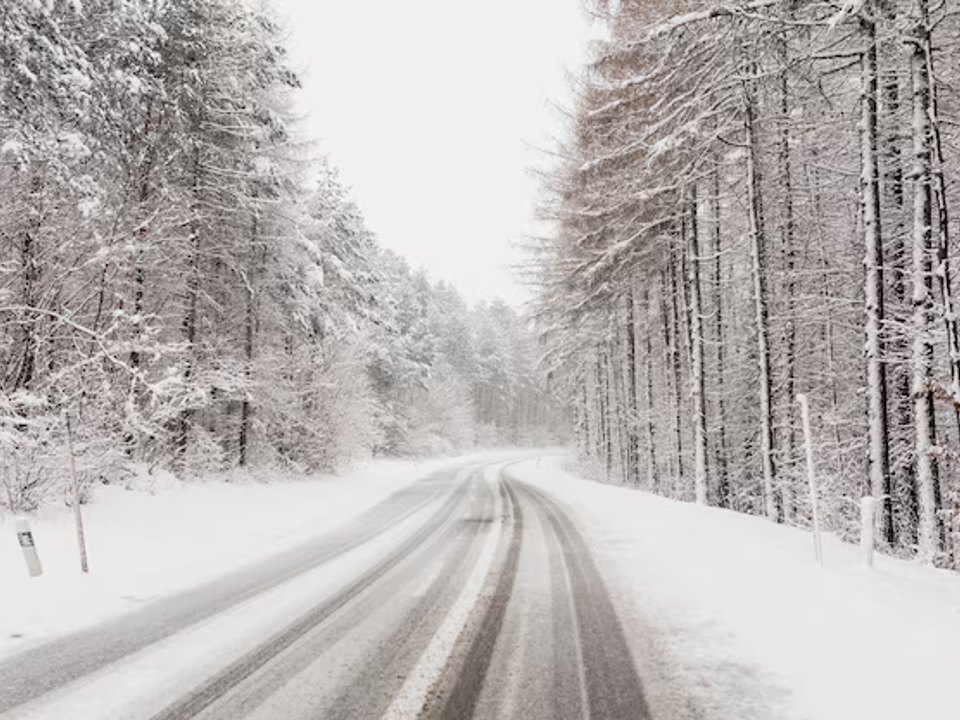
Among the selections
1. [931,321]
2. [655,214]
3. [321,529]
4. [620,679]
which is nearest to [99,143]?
[321,529]

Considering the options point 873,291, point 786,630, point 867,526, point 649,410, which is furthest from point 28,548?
point 649,410

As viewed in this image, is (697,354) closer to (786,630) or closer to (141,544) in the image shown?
(786,630)

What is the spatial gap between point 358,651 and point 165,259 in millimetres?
9444

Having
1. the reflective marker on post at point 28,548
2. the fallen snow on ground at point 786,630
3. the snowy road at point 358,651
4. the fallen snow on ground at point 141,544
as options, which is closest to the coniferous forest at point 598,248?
the fallen snow on ground at point 141,544

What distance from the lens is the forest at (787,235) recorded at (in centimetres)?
812

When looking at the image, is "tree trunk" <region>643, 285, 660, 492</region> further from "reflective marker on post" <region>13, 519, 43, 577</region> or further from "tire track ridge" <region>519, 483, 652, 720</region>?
"reflective marker on post" <region>13, 519, 43, 577</region>

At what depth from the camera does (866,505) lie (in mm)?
6238

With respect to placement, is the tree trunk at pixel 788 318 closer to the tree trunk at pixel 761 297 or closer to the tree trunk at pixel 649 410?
the tree trunk at pixel 761 297

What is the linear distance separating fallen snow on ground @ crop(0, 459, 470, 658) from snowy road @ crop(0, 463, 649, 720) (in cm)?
60

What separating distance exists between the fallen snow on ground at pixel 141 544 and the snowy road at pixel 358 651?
596 mm

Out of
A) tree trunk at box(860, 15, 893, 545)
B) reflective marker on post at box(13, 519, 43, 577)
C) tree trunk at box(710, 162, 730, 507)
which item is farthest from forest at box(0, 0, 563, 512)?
tree trunk at box(710, 162, 730, 507)

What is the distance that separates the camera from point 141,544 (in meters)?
8.58

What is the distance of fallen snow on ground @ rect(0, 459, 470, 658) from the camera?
222 inches

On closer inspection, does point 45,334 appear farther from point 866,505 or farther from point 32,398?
point 866,505
